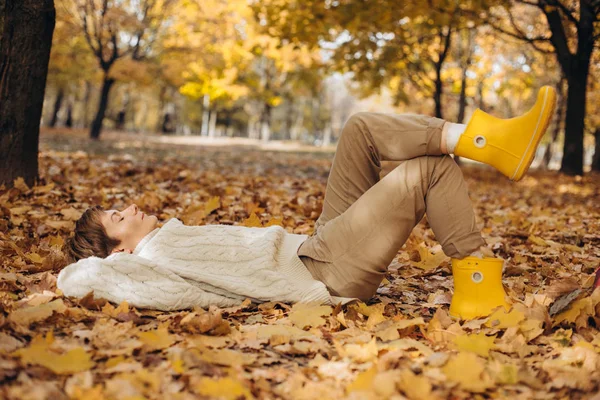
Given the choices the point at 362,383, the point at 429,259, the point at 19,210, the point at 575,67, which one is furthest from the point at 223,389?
the point at 575,67

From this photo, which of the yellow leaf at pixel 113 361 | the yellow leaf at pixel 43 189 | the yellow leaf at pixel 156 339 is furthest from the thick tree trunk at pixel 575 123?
the yellow leaf at pixel 113 361

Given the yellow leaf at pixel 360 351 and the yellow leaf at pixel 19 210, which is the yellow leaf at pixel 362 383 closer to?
the yellow leaf at pixel 360 351

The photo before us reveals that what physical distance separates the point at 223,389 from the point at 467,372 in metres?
0.82

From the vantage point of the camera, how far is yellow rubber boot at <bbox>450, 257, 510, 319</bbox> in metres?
2.32

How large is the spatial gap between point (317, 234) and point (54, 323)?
125 cm

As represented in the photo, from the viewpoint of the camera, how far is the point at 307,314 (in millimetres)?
2424

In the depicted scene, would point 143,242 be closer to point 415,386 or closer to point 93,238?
point 93,238

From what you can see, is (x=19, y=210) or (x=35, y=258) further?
(x=19, y=210)

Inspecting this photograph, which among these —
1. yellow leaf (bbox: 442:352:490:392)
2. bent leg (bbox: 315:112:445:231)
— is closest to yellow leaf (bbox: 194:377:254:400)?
yellow leaf (bbox: 442:352:490:392)

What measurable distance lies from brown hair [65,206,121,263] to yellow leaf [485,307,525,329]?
1.86 metres

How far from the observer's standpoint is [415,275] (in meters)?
3.32

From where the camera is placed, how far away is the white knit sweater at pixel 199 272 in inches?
95.4

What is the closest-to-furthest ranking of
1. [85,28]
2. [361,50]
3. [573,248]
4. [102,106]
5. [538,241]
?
[573,248], [538,241], [361,50], [85,28], [102,106]

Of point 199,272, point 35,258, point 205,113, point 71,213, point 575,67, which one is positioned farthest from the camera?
point 205,113
